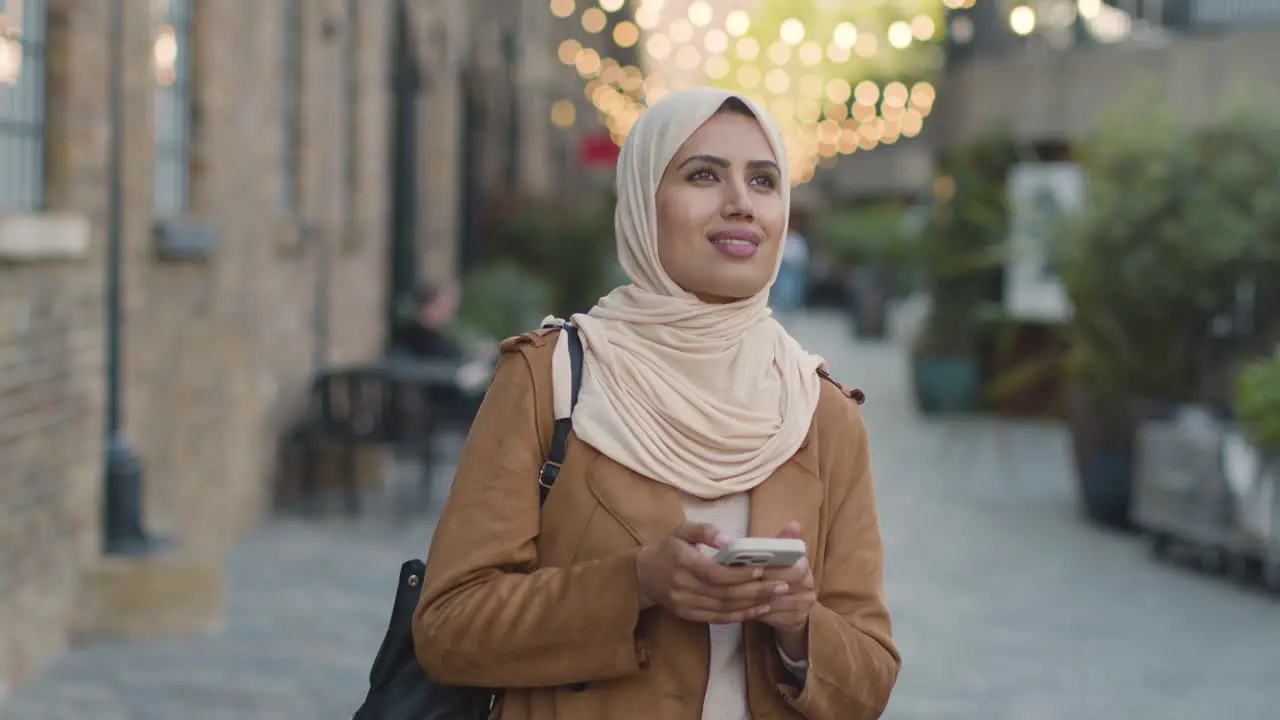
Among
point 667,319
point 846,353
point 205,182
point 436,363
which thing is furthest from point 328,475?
point 846,353

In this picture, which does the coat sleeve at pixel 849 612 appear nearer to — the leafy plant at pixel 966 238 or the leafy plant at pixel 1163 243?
the leafy plant at pixel 1163 243

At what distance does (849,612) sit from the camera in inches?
110

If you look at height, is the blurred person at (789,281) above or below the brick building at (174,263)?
below

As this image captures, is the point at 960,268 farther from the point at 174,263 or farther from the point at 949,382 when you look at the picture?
the point at 174,263

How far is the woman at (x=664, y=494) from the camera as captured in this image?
2674 mm

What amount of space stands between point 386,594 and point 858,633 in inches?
295

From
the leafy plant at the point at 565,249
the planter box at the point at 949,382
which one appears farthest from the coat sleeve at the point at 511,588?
the planter box at the point at 949,382

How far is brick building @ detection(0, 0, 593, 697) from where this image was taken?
308 inches

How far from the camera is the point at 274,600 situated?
9766mm

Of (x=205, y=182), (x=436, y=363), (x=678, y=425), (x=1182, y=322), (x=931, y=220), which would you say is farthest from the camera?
(x=931, y=220)

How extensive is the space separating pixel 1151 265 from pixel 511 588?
36.3 feet

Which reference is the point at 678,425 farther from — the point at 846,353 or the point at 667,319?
the point at 846,353

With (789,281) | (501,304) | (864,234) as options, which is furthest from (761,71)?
(501,304)

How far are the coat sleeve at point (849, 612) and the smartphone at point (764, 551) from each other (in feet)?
0.77
